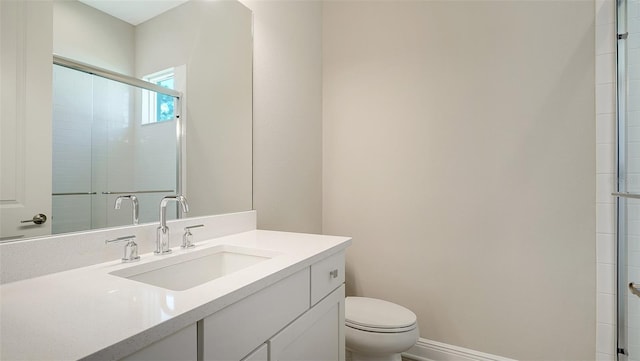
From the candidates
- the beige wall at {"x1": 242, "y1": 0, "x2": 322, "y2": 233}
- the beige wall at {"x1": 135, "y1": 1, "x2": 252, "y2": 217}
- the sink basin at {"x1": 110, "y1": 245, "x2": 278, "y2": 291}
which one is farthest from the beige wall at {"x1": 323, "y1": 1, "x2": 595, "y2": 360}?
the sink basin at {"x1": 110, "y1": 245, "x2": 278, "y2": 291}

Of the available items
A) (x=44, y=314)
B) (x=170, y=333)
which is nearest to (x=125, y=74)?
(x=44, y=314)

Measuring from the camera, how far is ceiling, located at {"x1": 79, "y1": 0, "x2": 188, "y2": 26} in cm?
95

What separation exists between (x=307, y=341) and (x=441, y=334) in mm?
1158

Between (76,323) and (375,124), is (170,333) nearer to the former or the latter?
(76,323)

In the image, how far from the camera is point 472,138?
5.59 feet

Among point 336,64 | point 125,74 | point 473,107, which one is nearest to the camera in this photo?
point 125,74
